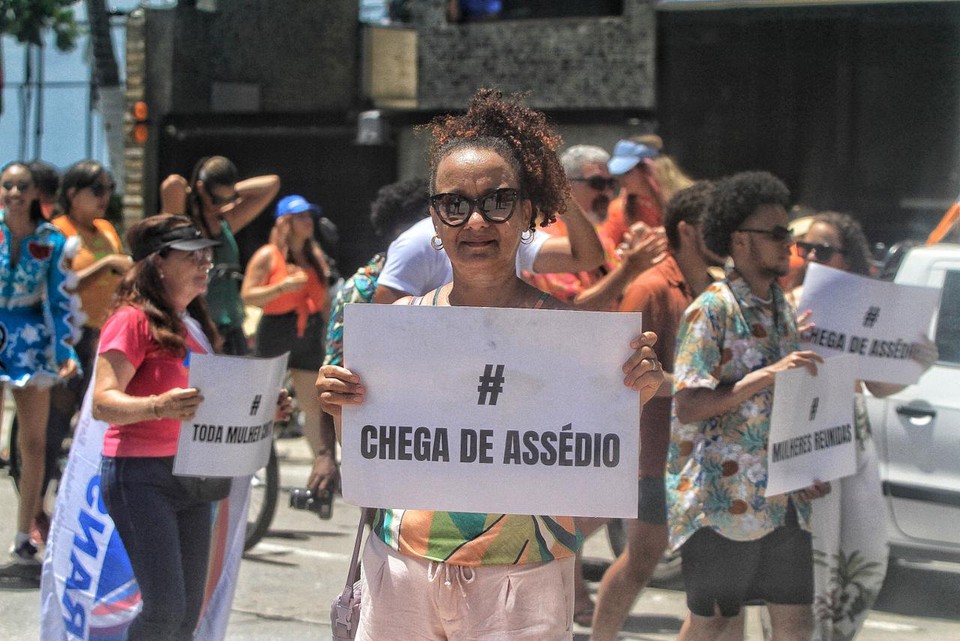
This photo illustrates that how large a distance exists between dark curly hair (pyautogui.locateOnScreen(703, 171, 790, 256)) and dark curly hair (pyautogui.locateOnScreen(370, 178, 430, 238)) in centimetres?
118

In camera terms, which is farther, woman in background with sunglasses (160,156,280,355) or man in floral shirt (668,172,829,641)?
woman in background with sunglasses (160,156,280,355)

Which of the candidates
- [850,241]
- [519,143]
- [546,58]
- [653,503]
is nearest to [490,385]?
[519,143]

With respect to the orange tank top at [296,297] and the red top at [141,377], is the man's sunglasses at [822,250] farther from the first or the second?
the orange tank top at [296,297]

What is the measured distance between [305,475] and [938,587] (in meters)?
4.82

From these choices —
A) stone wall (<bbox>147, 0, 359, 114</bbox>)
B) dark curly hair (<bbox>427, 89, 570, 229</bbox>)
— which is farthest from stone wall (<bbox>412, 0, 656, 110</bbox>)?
dark curly hair (<bbox>427, 89, 570, 229</bbox>)

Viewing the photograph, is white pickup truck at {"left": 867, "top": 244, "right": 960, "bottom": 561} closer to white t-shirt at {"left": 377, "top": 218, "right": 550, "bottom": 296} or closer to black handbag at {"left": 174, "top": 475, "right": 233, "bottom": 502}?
white t-shirt at {"left": 377, "top": 218, "right": 550, "bottom": 296}

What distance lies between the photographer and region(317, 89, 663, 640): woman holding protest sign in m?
2.94

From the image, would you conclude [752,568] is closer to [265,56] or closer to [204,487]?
[204,487]

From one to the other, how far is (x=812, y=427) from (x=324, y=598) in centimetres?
304

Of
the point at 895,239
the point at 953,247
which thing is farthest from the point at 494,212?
the point at 895,239

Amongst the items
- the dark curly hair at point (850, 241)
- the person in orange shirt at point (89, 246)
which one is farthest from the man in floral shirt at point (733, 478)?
the person in orange shirt at point (89, 246)

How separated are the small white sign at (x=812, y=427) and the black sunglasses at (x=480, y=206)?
1.62 metres

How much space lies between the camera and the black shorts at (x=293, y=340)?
29.5ft

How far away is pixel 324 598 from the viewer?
266 inches
